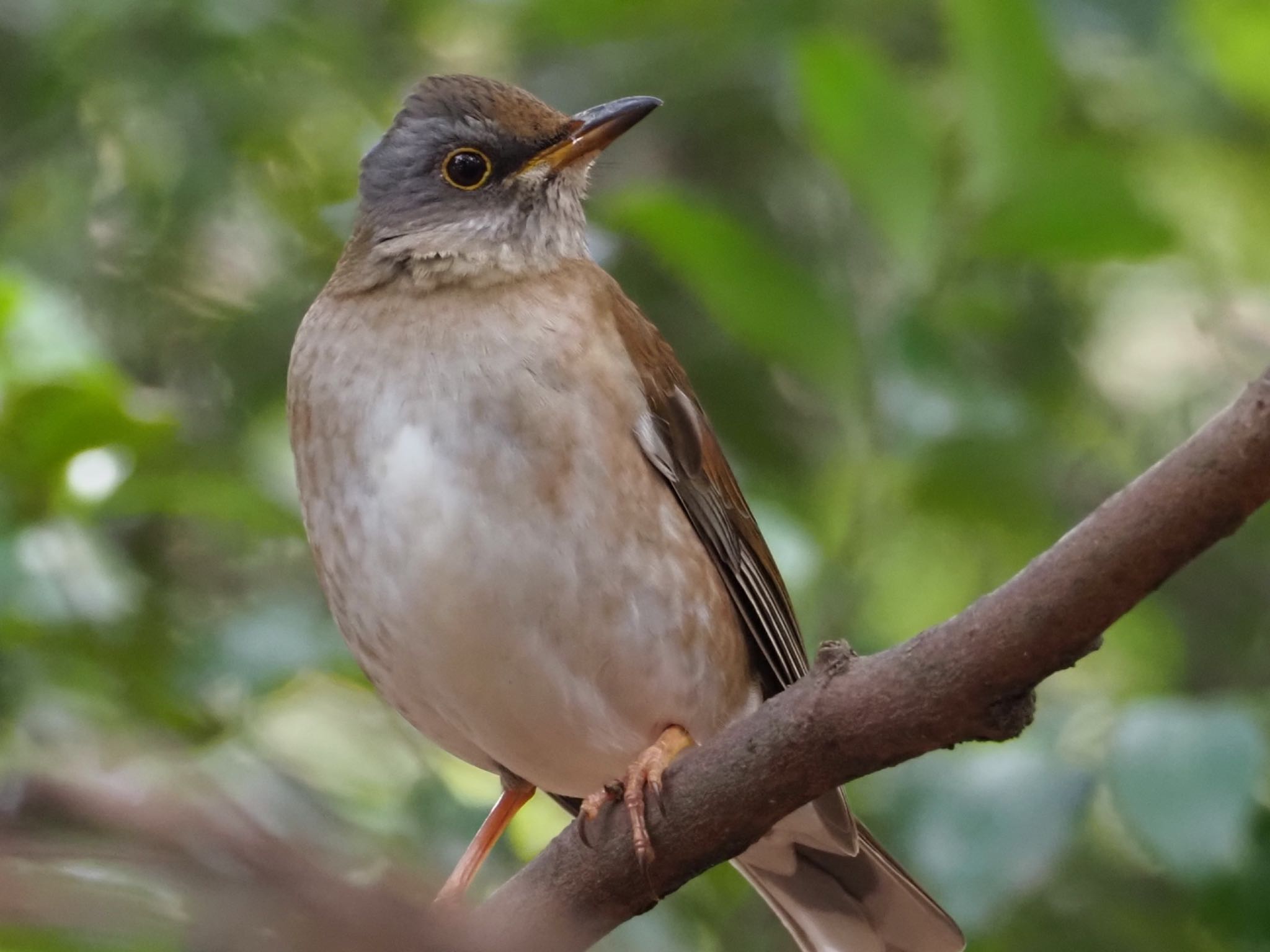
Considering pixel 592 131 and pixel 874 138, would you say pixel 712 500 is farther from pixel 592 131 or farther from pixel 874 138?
pixel 874 138

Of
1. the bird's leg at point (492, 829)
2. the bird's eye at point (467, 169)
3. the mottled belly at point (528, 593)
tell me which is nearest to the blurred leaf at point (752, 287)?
the bird's eye at point (467, 169)

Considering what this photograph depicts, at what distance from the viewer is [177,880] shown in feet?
3.71

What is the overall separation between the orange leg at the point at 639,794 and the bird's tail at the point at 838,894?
2.18 ft

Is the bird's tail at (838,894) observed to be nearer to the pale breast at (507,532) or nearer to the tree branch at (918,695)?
the pale breast at (507,532)

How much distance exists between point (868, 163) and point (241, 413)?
2489 millimetres

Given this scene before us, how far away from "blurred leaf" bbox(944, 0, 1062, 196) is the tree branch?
8.48 ft

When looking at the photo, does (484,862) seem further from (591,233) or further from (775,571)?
(591,233)

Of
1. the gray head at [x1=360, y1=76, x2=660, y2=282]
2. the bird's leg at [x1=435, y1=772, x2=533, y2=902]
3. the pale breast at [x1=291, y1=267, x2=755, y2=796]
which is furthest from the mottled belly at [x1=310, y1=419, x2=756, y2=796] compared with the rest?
the gray head at [x1=360, y1=76, x2=660, y2=282]

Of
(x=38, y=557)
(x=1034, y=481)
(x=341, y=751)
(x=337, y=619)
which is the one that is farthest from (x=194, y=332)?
(x=1034, y=481)

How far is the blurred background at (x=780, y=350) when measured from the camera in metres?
4.32

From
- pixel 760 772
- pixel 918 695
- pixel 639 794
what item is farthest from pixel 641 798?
pixel 918 695

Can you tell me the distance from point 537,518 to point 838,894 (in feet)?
4.69

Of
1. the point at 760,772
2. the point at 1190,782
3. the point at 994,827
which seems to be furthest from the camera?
the point at 994,827

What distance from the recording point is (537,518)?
3.86 metres
